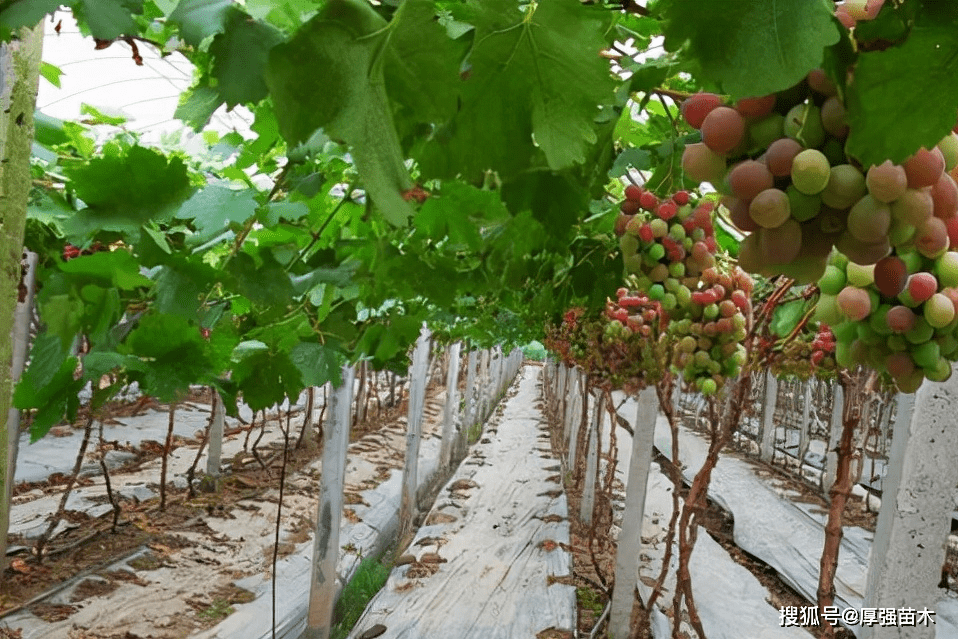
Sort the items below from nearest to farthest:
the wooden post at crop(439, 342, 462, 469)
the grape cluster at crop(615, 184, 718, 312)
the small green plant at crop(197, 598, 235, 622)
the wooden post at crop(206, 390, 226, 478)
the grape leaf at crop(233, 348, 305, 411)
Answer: the grape cluster at crop(615, 184, 718, 312)
the grape leaf at crop(233, 348, 305, 411)
the small green plant at crop(197, 598, 235, 622)
the wooden post at crop(206, 390, 226, 478)
the wooden post at crop(439, 342, 462, 469)

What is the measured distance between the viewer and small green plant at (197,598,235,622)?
14.7 feet

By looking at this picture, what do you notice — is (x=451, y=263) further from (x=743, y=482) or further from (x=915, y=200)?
(x=743, y=482)

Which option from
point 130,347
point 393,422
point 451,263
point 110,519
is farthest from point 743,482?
point 130,347

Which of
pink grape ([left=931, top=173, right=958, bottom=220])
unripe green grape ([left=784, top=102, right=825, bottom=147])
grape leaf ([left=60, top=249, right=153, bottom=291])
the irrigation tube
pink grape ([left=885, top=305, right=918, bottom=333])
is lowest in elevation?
the irrigation tube

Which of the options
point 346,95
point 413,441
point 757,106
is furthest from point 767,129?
point 413,441

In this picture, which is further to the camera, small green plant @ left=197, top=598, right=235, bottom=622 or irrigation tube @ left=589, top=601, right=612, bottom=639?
small green plant @ left=197, top=598, right=235, bottom=622

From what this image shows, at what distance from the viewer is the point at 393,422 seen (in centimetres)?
1326

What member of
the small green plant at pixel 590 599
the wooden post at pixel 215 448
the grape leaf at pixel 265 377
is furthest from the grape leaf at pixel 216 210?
the wooden post at pixel 215 448

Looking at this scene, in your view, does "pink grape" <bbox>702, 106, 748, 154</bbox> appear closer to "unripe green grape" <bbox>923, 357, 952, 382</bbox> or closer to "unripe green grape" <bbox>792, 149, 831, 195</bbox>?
"unripe green grape" <bbox>792, 149, 831, 195</bbox>

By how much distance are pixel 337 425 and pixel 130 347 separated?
11.0 feet

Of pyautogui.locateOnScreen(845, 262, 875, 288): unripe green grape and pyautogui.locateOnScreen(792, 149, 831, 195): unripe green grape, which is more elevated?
pyautogui.locateOnScreen(792, 149, 831, 195): unripe green grape

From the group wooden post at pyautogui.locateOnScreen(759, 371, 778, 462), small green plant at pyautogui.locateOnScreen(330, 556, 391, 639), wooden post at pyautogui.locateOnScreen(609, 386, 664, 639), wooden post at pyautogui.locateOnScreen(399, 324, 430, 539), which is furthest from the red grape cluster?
wooden post at pyautogui.locateOnScreen(759, 371, 778, 462)

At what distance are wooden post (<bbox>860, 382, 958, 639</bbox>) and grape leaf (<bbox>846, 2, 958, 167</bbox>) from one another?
1.37 m

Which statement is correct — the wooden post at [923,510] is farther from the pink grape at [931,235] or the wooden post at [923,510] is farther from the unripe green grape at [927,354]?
the pink grape at [931,235]
